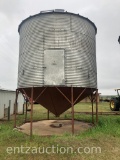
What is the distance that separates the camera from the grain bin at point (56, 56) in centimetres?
1386

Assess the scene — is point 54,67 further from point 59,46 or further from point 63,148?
point 63,148

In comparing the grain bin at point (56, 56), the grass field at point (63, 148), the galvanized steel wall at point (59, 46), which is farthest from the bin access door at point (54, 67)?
the grass field at point (63, 148)

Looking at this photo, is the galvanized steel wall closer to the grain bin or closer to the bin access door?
the grain bin

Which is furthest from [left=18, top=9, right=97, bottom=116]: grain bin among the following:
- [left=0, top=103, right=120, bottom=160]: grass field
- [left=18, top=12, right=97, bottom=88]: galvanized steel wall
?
[left=0, top=103, right=120, bottom=160]: grass field

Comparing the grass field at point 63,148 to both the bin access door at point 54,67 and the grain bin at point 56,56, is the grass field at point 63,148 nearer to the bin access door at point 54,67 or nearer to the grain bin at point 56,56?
the grain bin at point 56,56

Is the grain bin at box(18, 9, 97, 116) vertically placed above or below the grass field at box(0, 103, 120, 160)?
above

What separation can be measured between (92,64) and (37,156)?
28.1ft

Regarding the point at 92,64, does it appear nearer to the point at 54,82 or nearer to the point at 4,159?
the point at 54,82

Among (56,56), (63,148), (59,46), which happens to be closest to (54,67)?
(56,56)

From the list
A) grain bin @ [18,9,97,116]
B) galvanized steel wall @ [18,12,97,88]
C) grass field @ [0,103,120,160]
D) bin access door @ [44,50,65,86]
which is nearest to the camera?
grass field @ [0,103,120,160]

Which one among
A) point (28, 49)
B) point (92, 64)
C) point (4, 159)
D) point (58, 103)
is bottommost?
point (4, 159)

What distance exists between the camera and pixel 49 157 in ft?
29.1

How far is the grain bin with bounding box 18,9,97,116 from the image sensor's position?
13859 mm

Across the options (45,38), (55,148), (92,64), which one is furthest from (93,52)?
(55,148)
